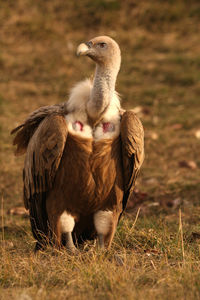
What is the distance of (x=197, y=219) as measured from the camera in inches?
218

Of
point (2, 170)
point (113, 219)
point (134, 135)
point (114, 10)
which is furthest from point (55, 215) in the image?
point (114, 10)

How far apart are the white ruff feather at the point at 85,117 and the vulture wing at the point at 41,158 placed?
0.09 m

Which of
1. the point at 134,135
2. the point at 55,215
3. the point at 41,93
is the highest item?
the point at 41,93

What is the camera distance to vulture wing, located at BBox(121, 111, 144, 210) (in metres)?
4.30

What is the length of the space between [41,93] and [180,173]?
3.71 meters

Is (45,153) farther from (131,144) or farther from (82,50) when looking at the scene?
(82,50)

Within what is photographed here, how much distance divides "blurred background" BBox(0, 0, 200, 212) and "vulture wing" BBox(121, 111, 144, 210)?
1.77 metres

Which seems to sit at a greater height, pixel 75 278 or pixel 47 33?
pixel 47 33

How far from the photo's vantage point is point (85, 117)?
14.3ft

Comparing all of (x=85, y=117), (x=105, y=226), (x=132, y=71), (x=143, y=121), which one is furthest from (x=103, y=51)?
(x=132, y=71)

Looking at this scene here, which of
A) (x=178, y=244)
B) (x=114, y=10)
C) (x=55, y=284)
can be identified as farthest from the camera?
(x=114, y=10)

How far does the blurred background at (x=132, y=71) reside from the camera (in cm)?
727

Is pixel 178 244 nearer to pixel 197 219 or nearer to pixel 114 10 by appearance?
pixel 197 219

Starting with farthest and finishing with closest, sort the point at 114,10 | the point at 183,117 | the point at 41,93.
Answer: the point at 114,10, the point at 41,93, the point at 183,117
